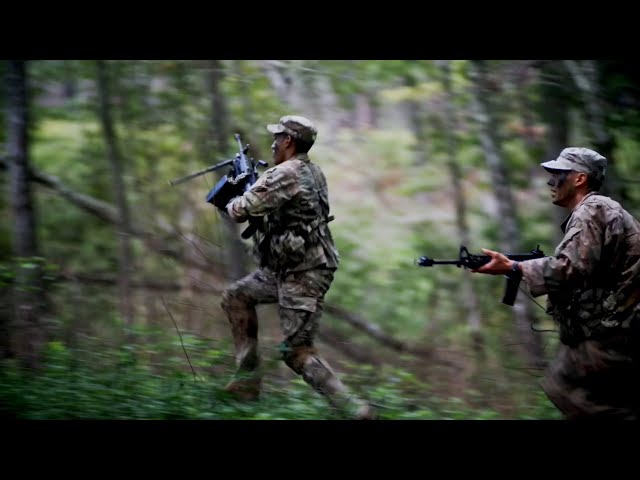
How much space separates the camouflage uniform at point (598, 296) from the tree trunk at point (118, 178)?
5752mm

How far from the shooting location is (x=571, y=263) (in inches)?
171

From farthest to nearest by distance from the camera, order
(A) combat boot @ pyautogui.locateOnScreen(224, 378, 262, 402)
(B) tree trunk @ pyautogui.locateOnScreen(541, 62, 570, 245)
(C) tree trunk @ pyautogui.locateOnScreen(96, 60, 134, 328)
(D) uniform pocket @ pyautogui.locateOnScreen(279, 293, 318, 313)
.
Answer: (C) tree trunk @ pyautogui.locateOnScreen(96, 60, 134, 328) < (B) tree trunk @ pyautogui.locateOnScreen(541, 62, 570, 245) < (A) combat boot @ pyautogui.locateOnScreen(224, 378, 262, 402) < (D) uniform pocket @ pyautogui.locateOnScreen(279, 293, 318, 313)

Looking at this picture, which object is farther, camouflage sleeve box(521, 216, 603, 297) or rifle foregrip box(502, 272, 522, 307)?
rifle foregrip box(502, 272, 522, 307)

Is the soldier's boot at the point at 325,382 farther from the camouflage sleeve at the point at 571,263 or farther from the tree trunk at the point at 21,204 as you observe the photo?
the tree trunk at the point at 21,204

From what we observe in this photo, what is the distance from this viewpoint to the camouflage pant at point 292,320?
530 centimetres

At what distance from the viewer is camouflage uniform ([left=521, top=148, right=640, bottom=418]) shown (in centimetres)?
438

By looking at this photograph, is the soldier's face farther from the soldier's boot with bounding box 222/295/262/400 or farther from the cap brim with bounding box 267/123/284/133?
the soldier's boot with bounding box 222/295/262/400

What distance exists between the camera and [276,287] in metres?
5.60

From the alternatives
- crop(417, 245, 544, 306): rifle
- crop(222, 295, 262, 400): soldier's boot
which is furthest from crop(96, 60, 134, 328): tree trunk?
crop(417, 245, 544, 306): rifle

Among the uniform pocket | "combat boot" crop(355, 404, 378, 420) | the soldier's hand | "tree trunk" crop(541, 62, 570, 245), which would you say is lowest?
"combat boot" crop(355, 404, 378, 420)

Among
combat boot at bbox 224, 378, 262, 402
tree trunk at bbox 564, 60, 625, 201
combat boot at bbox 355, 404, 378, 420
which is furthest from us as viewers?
tree trunk at bbox 564, 60, 625, 201

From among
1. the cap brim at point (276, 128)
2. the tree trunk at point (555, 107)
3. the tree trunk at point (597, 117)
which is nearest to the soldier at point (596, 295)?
the cap brim at point (276, 128)

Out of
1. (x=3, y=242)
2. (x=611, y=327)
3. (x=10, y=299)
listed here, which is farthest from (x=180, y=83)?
(x=611, y=327)

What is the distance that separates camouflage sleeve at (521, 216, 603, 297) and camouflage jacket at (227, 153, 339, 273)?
1.62 metres
